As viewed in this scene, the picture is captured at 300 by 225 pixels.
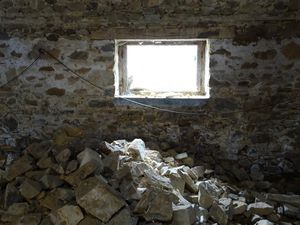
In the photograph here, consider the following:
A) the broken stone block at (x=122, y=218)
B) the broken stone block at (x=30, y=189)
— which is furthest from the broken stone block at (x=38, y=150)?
the broken stone block at (x=122, y=218)

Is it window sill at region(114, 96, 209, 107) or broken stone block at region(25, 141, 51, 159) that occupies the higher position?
window sill at region(114, 96, 209, 107)

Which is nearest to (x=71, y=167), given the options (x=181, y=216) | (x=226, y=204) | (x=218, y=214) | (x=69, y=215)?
(x=69, y=215)

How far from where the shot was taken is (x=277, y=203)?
3383 mm

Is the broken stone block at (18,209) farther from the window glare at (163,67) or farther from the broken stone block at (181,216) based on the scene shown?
the window glare at (163,67)

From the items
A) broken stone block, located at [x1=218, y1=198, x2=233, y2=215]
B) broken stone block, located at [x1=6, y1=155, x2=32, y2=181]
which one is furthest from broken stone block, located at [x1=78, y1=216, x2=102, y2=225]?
broken stone block, located at [x1=218, y1=198, x2=233, y2=215]

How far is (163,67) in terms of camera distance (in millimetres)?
4059

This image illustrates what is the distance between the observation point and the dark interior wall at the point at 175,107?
3.64 meters

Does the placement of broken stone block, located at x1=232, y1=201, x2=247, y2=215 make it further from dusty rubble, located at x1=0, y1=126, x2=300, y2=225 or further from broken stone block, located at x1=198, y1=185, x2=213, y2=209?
broken stone block, located at x1=198, y1=185, x2=213, y2=209

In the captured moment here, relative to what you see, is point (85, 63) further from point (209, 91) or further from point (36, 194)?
point (36, 194)

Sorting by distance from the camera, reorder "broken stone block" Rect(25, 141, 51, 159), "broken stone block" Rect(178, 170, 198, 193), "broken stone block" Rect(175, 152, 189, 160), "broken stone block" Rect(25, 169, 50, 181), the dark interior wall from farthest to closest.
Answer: "broken stone block" Rect(175, 152, 189, 160) < the dark interior wall < "broken stone block" Rect(178, 170, 198, 193) < "broken stone block" Rect(25, 141, 51, 159) < "broken stone block" Rect(25, 169, 50, 181)

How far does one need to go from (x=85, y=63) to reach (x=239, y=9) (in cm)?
167

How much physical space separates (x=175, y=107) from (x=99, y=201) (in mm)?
1558

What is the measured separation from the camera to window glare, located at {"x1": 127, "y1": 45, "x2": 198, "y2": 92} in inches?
157

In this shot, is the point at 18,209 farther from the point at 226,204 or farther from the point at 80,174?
the point at 226,204
